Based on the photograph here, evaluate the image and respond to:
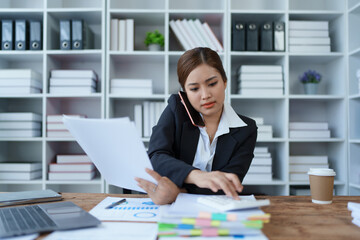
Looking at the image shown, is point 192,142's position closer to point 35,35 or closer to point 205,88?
point 205,88

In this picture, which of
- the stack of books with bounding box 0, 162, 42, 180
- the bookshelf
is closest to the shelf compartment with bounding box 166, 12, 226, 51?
the bookshelf

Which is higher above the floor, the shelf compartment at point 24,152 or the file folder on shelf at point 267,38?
the file folder on shelf at point 267,38

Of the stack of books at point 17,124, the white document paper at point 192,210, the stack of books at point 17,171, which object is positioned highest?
the stack of books at point 17,124

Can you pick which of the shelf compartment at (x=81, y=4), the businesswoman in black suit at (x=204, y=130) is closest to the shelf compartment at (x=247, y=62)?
the shelf compartment at (x=81, y=4)

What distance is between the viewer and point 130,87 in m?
2.68

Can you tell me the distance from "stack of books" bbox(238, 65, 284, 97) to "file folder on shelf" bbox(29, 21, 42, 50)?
5.54 feet

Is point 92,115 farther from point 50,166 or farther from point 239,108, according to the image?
point 239,108

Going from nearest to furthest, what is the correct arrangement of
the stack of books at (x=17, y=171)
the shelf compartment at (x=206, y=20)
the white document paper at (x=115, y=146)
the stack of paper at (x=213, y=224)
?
the stack of paper at (x=213, y=224) < the white document paper at (x=115, y=146) < the stack of books at (x=17, y=171) < the shelf compartment at (x=206, y=20)

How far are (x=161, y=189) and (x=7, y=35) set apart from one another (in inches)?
90.7

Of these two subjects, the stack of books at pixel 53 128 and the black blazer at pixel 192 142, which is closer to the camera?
the black blazer at pixel 192 142

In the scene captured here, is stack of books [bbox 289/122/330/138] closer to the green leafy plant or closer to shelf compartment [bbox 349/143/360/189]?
shelf compartment [bbox 349/143/360/189]

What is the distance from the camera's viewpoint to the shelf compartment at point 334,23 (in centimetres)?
273

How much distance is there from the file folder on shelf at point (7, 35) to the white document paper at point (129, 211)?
2116mm

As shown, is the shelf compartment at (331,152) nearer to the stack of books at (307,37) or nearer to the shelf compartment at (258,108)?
the shelf compartment at (258,108)
